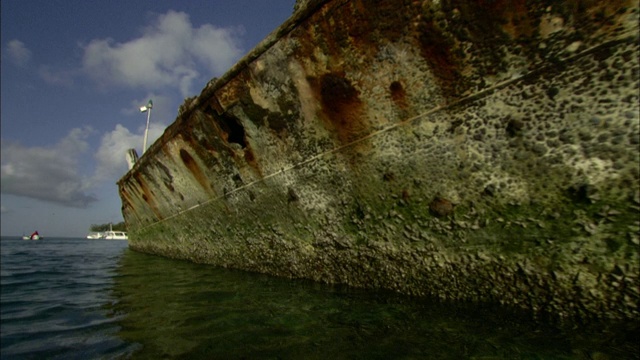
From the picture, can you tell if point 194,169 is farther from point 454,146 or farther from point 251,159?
point 454,146

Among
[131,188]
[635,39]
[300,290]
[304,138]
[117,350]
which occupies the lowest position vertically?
[300,290]

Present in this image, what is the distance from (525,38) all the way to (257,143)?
2.02 m

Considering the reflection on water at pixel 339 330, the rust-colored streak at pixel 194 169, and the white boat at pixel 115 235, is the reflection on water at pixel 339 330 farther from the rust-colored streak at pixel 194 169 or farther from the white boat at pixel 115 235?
the white boat at pixel 115 235

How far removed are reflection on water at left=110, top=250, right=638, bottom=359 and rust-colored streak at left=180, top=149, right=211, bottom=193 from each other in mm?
1487

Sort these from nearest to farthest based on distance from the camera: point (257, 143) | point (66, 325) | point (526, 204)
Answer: point (526, 204), point (66, 325), point (257, 143)

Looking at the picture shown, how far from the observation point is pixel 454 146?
179 cm

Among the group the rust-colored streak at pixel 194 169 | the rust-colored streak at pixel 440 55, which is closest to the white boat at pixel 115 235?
the rust-colored streak at pixel 194 169

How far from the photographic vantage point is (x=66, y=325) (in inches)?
79.1

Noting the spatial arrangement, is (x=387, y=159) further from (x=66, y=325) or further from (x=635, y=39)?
(x=66, y=325)

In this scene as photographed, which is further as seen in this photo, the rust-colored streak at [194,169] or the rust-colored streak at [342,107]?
the rust-colored streak at [194,169]

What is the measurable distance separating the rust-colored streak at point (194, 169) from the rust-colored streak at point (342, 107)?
80.8 inches

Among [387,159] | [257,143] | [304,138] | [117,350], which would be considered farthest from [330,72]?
[117,350]

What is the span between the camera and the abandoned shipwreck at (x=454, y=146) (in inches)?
54.9

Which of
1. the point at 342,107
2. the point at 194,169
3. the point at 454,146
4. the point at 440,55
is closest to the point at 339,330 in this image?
the point at 454,146
